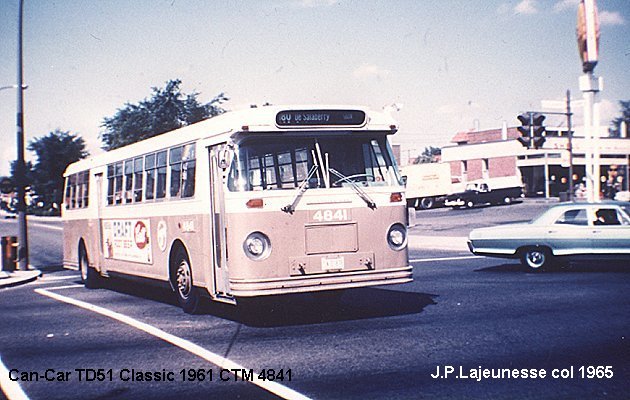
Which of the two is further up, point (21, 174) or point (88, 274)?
point (21, 174)

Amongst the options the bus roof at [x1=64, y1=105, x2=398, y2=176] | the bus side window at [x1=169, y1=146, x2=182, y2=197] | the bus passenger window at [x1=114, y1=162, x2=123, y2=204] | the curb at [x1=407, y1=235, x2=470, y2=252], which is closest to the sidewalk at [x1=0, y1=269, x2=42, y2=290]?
the bus passenger window at [x1=114, y1=162, x2=123, y2=204]

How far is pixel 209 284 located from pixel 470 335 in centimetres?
395

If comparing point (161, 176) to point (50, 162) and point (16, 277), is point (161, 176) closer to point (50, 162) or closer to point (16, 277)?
point (16, 277)

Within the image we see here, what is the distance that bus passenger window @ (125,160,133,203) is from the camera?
47.2ft

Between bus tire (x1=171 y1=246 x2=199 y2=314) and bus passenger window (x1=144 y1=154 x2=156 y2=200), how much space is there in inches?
59.7

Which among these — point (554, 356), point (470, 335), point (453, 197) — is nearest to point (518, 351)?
point (554, 356)

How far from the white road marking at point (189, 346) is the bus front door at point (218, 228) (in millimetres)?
1005

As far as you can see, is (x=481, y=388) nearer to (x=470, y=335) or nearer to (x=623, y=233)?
(x=470, y=335)

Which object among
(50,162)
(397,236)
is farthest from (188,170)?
(50,162)

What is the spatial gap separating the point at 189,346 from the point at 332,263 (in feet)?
7.37

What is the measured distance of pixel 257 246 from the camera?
9.63 meters

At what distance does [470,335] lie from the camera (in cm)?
887

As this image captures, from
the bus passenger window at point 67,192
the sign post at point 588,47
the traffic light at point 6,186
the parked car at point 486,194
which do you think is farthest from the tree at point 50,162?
the sign post at point 588,47

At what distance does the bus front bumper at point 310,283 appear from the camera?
9.54m
